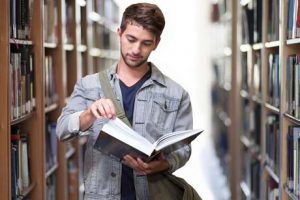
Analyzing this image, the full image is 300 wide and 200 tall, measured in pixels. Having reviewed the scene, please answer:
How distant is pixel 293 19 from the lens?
115 inches

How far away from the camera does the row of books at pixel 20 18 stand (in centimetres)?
280

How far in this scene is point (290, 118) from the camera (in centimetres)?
295

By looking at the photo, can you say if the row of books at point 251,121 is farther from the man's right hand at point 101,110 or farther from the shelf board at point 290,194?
the man's right hand at point 101,110

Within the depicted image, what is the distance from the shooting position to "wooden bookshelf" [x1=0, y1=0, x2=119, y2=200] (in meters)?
2.60

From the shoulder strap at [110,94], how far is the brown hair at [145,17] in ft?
0.64

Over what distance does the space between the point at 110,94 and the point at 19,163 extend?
923mm

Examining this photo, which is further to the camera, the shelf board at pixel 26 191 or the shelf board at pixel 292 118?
the shelf board at pixel 26 191

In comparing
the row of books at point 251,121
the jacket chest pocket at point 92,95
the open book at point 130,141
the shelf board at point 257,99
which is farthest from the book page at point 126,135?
the row of books at point 251,121

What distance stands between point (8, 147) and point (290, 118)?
1306 mm

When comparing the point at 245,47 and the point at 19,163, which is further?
the point at 245,47

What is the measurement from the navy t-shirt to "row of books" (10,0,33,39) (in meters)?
0.76

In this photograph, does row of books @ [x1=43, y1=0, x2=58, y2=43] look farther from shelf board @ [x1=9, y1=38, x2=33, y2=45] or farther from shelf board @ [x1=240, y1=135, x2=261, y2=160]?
shelf board @ [x1=240, y1=135, x2=261, y2=160]

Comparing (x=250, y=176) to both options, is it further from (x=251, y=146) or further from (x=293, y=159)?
(x=293, y=159)

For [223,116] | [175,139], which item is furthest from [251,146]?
[175,139]
